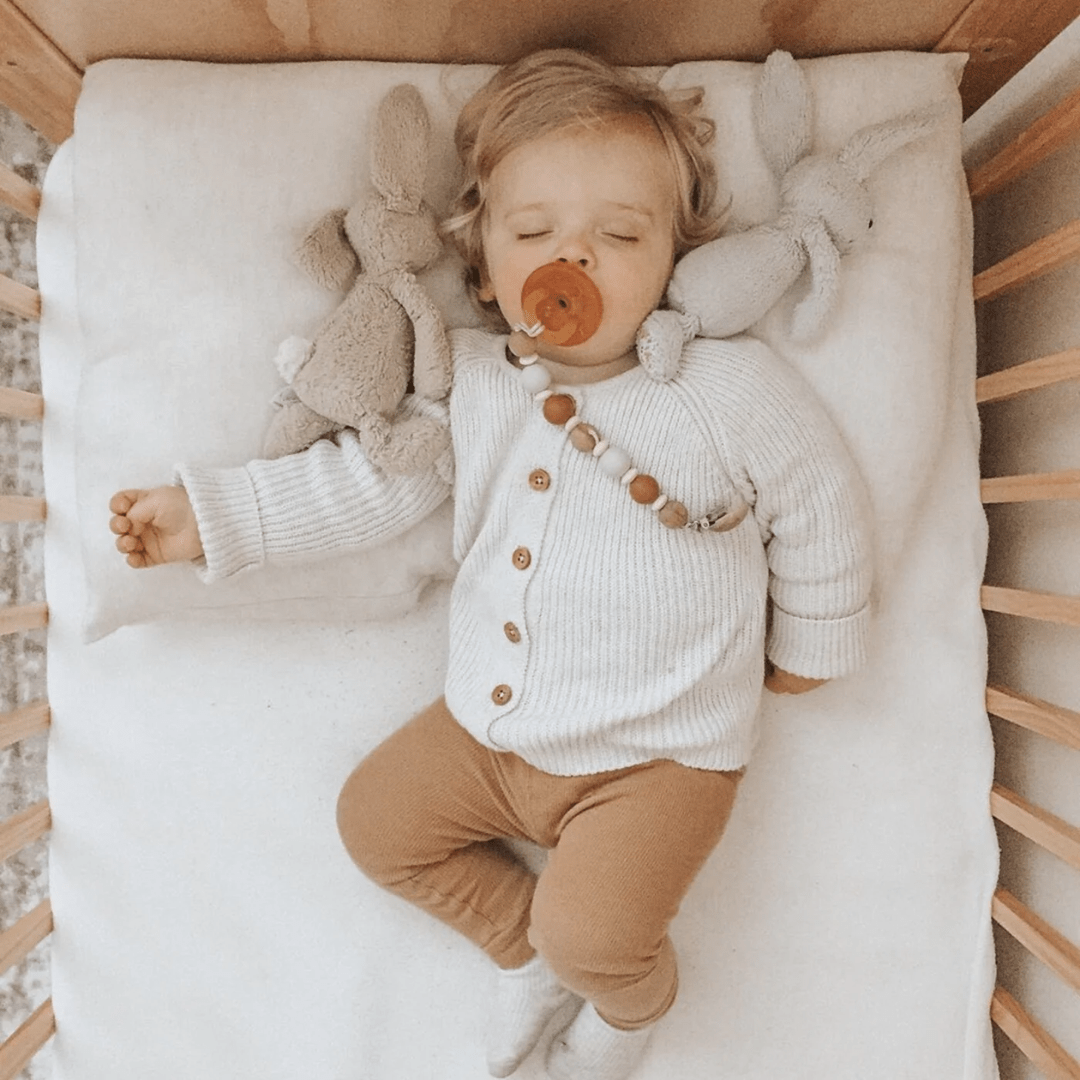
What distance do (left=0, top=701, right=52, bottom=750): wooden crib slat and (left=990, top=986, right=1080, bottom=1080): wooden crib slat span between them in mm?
964

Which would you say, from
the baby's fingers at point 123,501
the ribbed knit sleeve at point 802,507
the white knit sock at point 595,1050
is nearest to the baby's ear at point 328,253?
the baby's fingers at point 123,501

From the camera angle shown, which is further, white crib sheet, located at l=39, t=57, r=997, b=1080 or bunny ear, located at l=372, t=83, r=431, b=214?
white crib sheet, located at l=39, t=57, r=997, b=1080

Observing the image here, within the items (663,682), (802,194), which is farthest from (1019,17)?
(663,682)

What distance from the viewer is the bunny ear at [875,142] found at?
2.87ft

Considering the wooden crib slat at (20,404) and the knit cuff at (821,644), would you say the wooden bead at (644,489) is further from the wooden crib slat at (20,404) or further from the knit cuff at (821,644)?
the wooden crib slat at (20,404)

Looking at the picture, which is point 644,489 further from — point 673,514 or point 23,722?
point 23,722

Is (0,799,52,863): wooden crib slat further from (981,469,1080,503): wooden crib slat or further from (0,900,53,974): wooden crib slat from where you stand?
(981,469,1080,503): wooden crib slat

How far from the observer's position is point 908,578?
99cm

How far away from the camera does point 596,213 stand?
81 cm

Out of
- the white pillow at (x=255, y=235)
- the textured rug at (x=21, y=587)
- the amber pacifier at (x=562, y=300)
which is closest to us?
the amber pacifier at (x=562, y=300)

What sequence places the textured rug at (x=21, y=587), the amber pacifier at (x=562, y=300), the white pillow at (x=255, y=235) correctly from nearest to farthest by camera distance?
the amber pacifier at (x=562, y=300), the white pillow at (x=255, y=235), the textured rug at (x=21, y=587)

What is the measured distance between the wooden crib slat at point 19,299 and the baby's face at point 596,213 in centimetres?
45

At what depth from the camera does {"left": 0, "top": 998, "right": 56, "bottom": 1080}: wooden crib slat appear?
91 centimetres

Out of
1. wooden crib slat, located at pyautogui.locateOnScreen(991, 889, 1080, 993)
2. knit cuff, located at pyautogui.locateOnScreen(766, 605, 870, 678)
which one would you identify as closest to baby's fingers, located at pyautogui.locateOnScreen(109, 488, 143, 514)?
knit cuff, located at pyautogui.locateOnScreen(766, 605, 870, 678)
